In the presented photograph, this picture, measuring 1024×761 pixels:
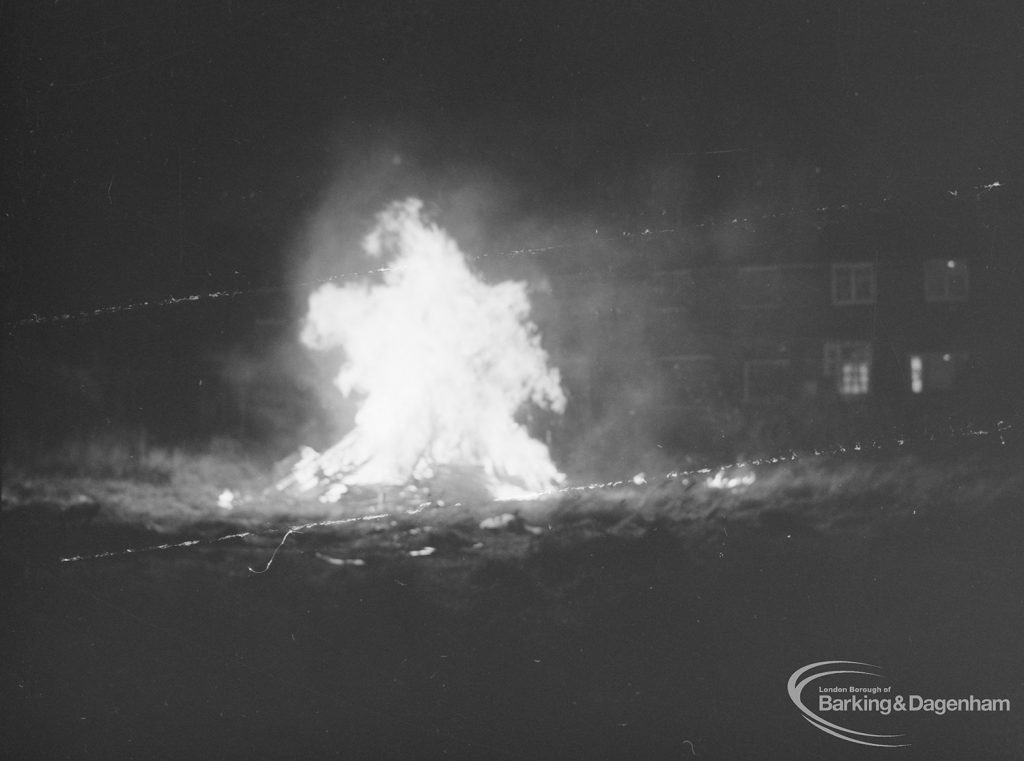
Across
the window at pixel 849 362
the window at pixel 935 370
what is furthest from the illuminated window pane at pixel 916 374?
the window at pixel 849 362

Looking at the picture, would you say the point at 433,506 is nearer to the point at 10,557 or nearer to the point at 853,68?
the point at 10,557

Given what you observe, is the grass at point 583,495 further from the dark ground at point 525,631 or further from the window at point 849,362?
the window at point 849,362

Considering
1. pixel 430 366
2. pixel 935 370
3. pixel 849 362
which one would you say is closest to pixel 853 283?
pixel 849 362

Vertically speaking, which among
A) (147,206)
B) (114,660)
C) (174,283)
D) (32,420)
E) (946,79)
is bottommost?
(114,660)

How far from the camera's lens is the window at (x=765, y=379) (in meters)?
1.85

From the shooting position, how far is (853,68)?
1.85 m

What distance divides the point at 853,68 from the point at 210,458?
215 centimetres

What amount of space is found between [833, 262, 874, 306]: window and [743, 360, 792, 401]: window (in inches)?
9.6

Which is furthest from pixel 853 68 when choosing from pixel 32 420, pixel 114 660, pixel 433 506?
A: pixel 114 660

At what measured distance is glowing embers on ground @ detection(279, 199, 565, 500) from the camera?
1.87 m

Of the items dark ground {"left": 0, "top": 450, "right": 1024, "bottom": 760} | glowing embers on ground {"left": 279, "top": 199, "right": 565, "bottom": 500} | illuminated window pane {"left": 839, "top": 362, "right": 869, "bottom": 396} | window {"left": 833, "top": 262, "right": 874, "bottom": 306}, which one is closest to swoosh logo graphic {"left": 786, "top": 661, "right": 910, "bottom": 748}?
dark ground {"left": 0, "top": 450, "right": 1024, "bottom": 760}

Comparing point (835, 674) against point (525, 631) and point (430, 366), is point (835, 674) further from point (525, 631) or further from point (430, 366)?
point (430, 366)

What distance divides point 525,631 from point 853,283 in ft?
4.47

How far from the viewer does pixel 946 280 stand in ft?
6.03
